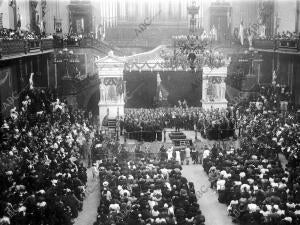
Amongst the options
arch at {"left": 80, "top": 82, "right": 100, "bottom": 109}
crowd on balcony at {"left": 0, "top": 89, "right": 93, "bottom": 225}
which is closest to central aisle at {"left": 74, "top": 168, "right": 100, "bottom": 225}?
crowd on balcony at {"left": 0, "top": 89, "right": 93, "bottom": 225}

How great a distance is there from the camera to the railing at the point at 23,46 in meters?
23.8

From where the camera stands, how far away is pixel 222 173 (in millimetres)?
20969

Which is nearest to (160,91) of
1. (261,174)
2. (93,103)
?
(93,103)

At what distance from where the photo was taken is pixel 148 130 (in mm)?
31141

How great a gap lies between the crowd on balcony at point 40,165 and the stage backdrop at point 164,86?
1218 cm

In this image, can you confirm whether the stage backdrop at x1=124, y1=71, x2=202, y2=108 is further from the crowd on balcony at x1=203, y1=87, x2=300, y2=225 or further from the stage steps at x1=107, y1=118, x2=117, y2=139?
the crowd on balcony at x1=203, y1=87, x2=300, y2=225

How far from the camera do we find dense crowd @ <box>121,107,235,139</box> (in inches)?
1236

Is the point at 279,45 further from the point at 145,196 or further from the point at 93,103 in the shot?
the point at 145,196

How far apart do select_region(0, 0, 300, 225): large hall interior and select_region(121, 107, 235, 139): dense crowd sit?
10 cm

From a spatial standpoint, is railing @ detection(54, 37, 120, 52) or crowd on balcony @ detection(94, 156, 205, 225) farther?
railing @ detection(54, 37, 120, 52)

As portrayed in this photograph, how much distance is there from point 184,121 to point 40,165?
16432 mm

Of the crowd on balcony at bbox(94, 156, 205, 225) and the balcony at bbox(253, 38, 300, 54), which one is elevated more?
the balcony at bbox(253, 38, 300, 54)

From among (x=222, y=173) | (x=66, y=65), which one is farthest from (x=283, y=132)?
(x=66, y=65)

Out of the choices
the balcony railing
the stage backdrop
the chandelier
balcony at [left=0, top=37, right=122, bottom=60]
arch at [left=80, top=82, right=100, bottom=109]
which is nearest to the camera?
balcony at [left=0, top=37, right=122, bottom=60]
